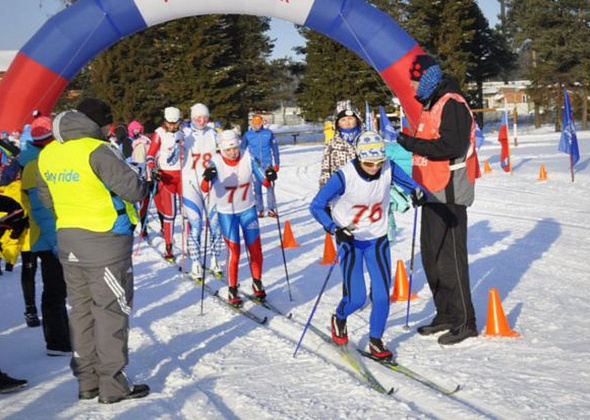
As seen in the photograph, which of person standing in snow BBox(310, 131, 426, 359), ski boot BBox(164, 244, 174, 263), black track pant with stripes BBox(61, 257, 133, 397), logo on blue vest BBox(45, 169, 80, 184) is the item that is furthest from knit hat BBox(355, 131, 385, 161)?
ski boot BBox(164, 244, 174, 263)

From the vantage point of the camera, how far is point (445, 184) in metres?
5.75

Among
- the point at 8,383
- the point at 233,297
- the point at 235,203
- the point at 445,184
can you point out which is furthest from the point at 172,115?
the point at 8,383

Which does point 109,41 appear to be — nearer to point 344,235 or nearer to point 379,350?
point 344,235

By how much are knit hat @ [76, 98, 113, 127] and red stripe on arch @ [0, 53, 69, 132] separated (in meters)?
6.62

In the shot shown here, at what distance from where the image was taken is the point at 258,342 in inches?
235

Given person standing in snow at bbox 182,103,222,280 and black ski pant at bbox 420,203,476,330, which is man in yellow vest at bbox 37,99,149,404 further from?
person standing in snow at bbox 182,103,222,280

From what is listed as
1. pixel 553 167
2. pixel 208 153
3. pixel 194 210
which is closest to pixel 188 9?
pixel 208 153

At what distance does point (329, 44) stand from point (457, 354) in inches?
1757

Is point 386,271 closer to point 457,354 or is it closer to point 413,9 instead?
point 457,354

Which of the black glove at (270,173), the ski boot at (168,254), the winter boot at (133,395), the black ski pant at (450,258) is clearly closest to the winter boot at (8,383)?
the winter boot at (133,395)

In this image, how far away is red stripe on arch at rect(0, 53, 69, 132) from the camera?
10.8 m

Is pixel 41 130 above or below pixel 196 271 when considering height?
above

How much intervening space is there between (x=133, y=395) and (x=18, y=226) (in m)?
1.80

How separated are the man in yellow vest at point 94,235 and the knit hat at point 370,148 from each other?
5.20ft
